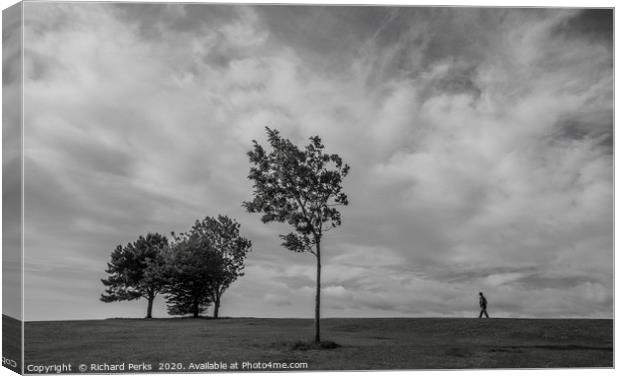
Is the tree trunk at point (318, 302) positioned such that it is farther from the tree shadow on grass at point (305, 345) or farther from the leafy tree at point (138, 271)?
the leafy tree at point (138, 271)

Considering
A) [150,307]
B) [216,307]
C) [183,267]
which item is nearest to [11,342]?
[150,307]

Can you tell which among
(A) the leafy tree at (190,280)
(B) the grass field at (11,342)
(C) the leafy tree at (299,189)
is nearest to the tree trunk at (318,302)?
(C) the leafy tree at (299,189)

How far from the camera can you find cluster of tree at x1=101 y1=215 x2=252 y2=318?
120 feet

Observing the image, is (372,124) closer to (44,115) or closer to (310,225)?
(310,225)

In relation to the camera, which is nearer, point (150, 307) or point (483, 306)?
point (483, 306)

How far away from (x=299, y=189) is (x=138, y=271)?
12600mm

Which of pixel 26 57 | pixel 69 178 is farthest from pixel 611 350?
pixel 26 57

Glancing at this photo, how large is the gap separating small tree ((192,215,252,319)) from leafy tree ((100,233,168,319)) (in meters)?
2.29

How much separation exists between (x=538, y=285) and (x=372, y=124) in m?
10.7

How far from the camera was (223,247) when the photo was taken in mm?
41469

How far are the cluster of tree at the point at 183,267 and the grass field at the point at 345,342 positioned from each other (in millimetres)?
2421

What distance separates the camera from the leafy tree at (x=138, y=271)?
1412 inches

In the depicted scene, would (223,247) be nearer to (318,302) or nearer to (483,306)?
(318,302)

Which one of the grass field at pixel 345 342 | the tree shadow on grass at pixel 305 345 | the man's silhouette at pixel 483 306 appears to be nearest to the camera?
the grass field at pixel 345 342
